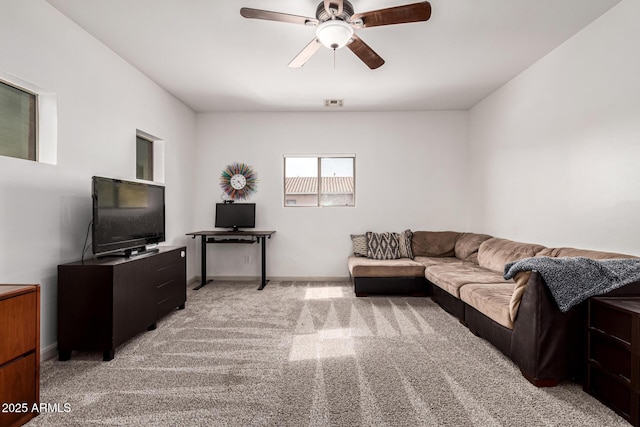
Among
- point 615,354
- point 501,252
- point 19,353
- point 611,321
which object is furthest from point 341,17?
point 501,252

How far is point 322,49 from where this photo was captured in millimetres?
3264

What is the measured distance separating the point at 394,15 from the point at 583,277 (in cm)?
216

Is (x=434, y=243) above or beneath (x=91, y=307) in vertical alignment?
above

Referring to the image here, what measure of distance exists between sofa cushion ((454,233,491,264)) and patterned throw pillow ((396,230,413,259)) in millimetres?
722

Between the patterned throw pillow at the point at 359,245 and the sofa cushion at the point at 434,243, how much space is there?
0.78m

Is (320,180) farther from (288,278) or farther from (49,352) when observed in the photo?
(49,352)

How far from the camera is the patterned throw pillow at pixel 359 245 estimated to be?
16.6 feet

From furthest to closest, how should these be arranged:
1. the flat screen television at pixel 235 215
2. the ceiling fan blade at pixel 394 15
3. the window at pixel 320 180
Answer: the window at pixel 320 180, the flat screen television at pixel 235 215, the ceiling fan blade at pixel 394 15

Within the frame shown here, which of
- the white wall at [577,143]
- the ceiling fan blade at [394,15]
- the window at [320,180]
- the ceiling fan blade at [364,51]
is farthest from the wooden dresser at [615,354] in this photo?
the window at [320,180]

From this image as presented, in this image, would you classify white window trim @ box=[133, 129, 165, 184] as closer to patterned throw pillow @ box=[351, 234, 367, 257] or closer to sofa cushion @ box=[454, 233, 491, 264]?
patterned throw pillow @ box=[351, 234, 367, 257]

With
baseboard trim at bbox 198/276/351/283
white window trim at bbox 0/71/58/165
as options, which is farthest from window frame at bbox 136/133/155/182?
baseboard trim at bbox 198/276/351/283

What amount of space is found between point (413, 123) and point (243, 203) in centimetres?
323

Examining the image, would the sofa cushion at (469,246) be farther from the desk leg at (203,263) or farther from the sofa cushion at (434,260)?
the desk leg at (203,263)

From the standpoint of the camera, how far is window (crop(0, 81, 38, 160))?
235cm
